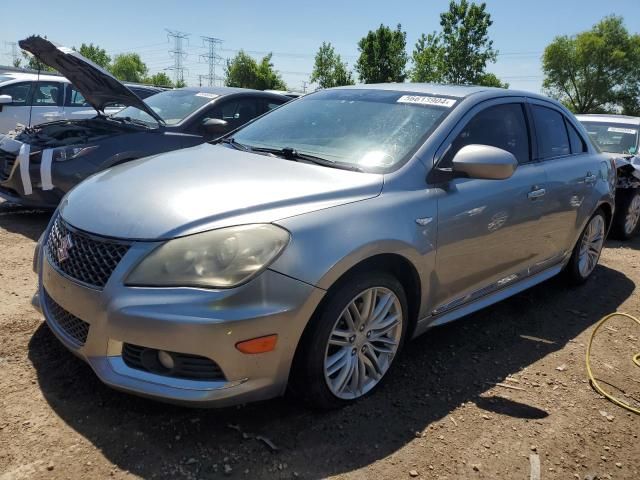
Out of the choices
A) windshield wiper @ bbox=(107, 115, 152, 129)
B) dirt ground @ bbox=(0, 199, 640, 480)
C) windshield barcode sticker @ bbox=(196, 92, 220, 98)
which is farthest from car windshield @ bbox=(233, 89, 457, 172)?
windshield barcode sticker @ bbox=(196, 92, 220, 98)

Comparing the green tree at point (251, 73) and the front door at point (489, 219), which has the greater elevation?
the green tree at point (251, 73)

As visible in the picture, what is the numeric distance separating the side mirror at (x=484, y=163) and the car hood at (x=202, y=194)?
500 mm

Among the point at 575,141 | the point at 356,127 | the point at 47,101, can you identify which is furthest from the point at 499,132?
the point at 47,101

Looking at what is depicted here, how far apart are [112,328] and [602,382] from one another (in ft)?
9.18

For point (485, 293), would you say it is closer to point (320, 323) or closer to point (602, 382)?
point (602, 382)

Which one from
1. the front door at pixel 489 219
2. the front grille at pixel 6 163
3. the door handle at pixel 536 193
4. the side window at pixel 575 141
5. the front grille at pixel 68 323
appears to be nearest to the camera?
the front grille at pixel 68 323

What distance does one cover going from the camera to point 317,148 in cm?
326

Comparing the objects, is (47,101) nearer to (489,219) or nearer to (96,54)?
(489,219)

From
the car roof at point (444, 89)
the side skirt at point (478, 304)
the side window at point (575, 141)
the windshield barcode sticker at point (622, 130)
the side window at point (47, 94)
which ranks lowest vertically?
the side skirt at point (478, 304)

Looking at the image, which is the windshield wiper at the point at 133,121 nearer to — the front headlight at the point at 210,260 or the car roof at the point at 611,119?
the front headlight at the point at 210,260

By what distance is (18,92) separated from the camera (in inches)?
380

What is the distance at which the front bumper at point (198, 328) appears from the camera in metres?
2.14

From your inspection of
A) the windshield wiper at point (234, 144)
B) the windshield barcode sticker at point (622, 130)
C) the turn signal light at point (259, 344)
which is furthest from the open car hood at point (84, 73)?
the windshield barcode sticker at point (622, 130)

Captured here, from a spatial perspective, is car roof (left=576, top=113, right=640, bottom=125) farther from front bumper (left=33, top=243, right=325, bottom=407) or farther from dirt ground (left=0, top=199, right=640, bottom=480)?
front bumper (left=33, top=243, right=325, bottom=407)
